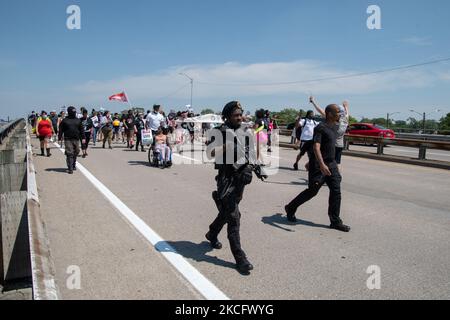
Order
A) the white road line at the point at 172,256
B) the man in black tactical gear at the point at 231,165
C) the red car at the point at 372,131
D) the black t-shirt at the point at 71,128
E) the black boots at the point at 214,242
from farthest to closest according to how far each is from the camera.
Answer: the red car at the point at 372,131 → the black t-shirt at the point at 71,128 → the black boots at the point at 214,242 → the man in black tactical gear at the point at 231,165 → the white road line at the point at 172,256

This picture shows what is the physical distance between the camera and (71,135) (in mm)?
10891

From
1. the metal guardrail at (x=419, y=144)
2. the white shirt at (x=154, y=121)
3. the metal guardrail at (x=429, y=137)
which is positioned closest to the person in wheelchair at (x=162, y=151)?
the white shirt at (x=154, y=121)

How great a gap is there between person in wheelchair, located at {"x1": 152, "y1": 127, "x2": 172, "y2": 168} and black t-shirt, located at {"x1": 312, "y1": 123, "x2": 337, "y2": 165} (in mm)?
7031

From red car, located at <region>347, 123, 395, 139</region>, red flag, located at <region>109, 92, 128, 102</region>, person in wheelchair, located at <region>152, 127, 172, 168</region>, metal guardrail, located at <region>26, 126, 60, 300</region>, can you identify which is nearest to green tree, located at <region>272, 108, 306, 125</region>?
red car, located at <region>347, 123, 395, 139</region>

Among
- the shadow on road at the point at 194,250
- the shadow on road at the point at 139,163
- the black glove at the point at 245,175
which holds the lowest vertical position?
the shadow on road at the point at 194,250

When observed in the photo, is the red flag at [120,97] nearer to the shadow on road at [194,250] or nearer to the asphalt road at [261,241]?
the asphalt road at [261,241]

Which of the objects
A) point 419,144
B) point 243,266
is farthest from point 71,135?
point 419,144

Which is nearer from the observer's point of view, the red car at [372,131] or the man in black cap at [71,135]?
the man in black cap at [71,135]

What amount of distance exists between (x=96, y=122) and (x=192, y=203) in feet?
51.9

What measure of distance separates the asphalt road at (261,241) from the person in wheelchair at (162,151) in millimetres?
2475

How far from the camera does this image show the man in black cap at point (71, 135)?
10578 millimetres

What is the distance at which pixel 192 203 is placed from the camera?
7.20 meters

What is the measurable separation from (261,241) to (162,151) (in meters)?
7.42
